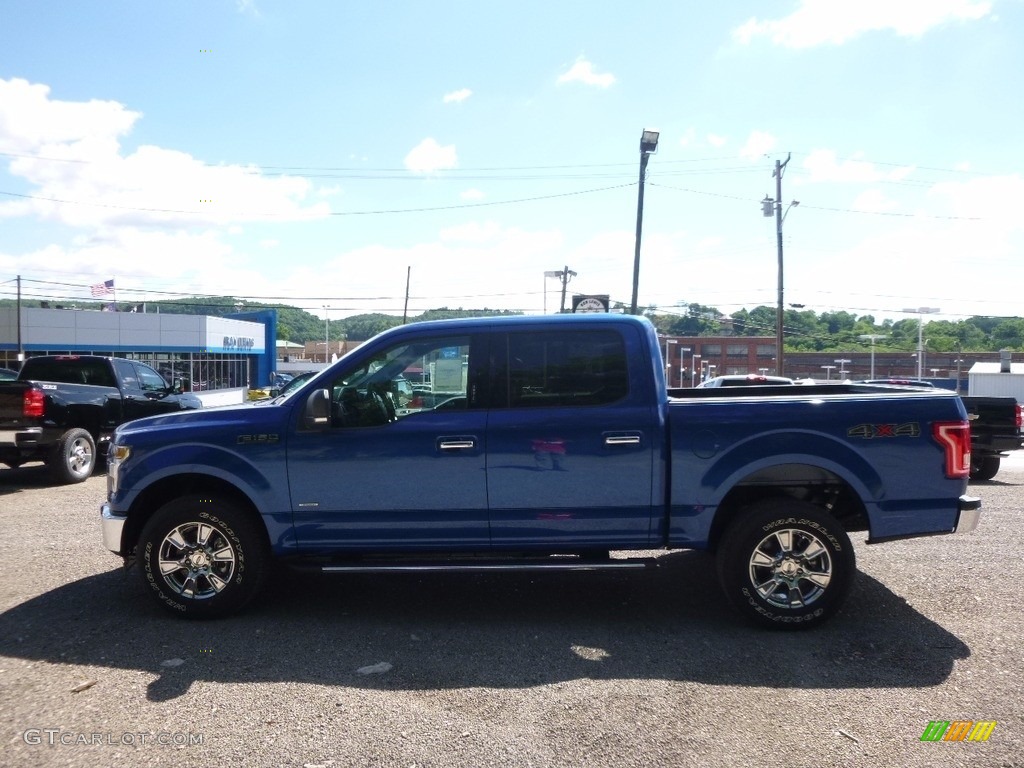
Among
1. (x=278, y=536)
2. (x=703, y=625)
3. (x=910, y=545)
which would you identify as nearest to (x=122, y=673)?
(x=278, y=536)

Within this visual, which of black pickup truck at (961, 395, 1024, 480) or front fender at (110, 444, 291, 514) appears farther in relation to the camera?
black pickup truck at (961, 395, 1024, 480)

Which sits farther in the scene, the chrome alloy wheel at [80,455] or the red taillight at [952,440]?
the chrome alloy wheel at [80,455]

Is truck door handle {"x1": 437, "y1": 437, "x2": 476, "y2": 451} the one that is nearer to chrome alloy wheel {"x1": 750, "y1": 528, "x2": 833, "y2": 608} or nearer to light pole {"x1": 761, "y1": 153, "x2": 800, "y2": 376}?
chrome alloy wheel {"x1": 750, "y1": 528, "x2": 833, "y2": 608}

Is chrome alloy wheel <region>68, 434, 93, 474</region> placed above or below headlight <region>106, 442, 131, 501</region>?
below

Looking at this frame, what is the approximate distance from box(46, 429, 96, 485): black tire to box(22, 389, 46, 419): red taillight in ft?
2.18

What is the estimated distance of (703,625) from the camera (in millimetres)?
5375

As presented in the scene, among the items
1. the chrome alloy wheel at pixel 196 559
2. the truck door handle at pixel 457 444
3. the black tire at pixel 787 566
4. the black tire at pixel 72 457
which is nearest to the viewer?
the black tire at pixel 787 566

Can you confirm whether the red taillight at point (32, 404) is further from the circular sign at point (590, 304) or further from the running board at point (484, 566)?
the circular sign at point (590, 304)

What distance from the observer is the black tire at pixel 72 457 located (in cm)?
1123

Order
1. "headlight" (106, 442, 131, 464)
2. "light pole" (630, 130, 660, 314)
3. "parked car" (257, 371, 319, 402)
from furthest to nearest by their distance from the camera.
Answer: "light pole" (630, 130, 660, 314) < "parked car" (257, 371, 319, 402) < "headlight" (106, 442, 131, 464)

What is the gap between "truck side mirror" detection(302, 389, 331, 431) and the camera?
526 cm

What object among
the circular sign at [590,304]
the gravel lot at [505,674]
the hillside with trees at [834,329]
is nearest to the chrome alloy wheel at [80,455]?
the gravel lot at [505,674]

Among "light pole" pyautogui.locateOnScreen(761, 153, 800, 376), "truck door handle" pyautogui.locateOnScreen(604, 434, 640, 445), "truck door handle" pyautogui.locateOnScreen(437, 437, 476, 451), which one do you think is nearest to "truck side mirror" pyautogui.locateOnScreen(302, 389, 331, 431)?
"truck door handle" pyautogui.locateOnScreen(437, 437, 476, 451)

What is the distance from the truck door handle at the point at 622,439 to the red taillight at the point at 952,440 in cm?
188
